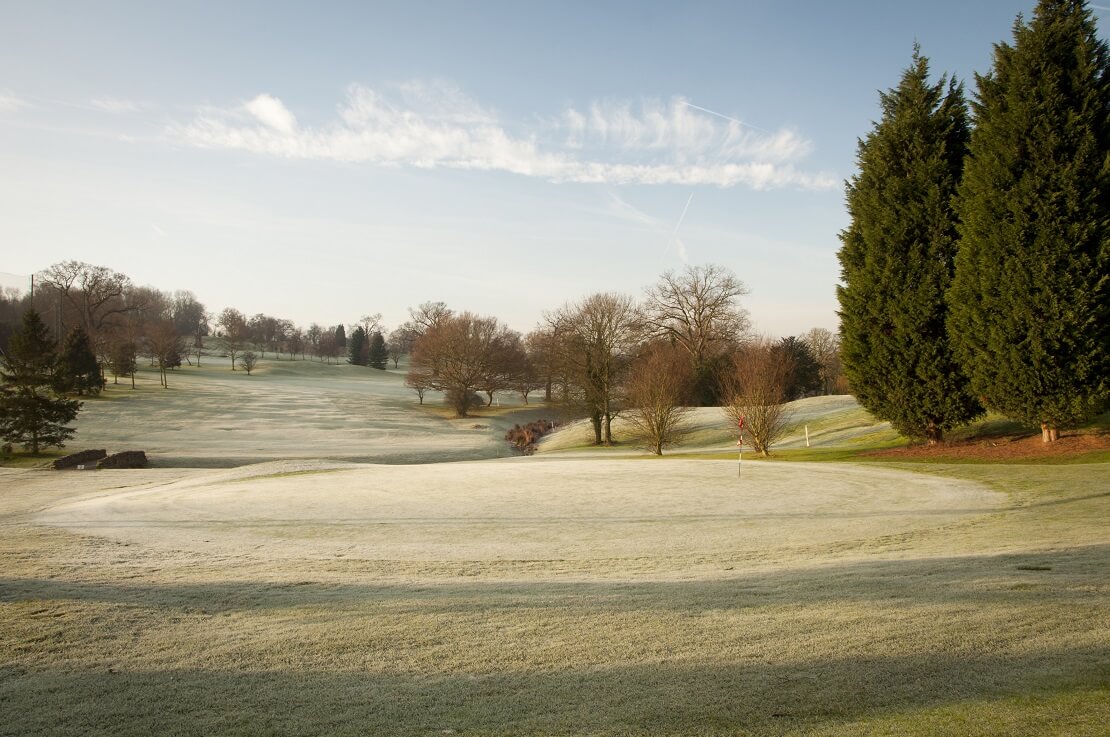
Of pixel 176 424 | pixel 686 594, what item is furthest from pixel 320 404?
pixel 686 594

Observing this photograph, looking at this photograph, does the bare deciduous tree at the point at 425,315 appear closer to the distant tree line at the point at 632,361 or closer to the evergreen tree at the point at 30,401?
the distant tree line at the point at 632,361

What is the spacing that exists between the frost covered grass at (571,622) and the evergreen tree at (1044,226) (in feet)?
30.6

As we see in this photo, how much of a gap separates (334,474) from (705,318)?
59621 millimetres

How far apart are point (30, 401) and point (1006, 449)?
5177cm

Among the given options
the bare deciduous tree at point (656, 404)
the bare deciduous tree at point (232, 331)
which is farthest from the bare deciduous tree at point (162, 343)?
the bare deciduous tree at point (656, 404)

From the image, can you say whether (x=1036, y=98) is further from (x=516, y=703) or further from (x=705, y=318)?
(x=705, y=318)

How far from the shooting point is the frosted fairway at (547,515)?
12.7 metres

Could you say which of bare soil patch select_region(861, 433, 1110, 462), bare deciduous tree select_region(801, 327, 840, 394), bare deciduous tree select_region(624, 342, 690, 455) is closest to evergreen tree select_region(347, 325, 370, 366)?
bare deciduous tree select_region(801, 327, 840, 394)

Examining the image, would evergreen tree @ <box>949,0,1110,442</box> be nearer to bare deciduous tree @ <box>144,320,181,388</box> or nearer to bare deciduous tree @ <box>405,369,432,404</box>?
bare deciduous tree @ <box>405,369,432,404</box>

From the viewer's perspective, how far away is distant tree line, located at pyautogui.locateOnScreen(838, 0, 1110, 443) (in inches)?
973

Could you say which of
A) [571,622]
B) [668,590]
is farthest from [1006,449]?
[571,622]

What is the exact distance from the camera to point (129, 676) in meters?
6.00

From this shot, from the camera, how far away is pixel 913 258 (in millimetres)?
30156

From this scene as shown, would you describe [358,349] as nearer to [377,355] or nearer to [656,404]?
[377,355]
